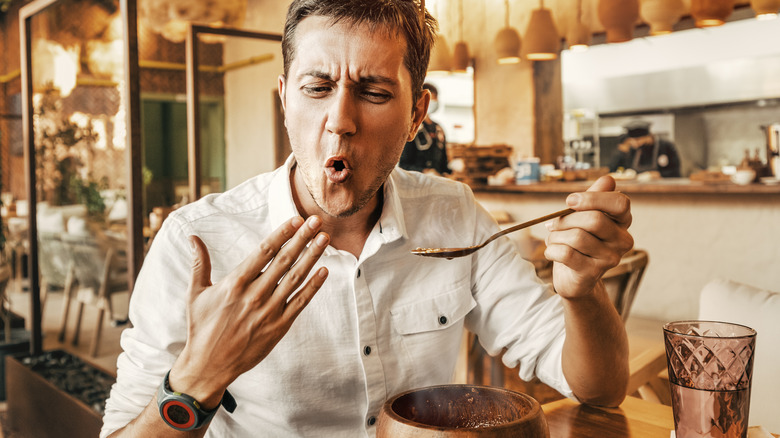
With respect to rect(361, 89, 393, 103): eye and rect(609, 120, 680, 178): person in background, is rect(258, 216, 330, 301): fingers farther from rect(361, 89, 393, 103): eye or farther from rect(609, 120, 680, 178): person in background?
rect(609, 120, 680, 178): person in background

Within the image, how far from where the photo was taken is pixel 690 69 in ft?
23.0

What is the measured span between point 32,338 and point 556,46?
13.2 ft

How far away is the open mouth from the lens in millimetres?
1105

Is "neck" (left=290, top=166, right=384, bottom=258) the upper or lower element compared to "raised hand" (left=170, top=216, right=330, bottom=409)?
upper

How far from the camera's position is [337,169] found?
111 cm

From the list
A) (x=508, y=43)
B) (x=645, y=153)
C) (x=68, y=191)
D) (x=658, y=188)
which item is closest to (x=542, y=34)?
(x=508, y=43)

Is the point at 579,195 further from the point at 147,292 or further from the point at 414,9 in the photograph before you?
the point at 147,292

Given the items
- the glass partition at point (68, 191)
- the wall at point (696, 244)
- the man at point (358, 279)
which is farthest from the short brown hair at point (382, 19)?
the wall at point (696, 244)

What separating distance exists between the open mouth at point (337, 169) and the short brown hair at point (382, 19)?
21cm

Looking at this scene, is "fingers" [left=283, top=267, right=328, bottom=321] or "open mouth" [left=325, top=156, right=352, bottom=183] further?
"open mouth" [left=325, top=156, right=352, bottom=183]

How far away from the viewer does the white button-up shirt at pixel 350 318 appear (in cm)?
114

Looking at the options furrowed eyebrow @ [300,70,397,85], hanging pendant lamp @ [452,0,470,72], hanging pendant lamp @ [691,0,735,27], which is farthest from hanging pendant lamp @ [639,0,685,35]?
furrowed eyebrow @ [300,70,397,85]

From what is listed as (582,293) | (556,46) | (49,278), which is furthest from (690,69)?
(582,293)

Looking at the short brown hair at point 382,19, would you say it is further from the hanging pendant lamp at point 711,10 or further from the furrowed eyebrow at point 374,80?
the hanging pendant lamp at point 711,10
